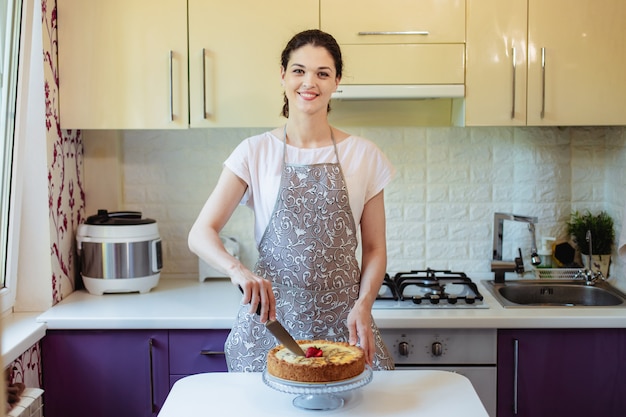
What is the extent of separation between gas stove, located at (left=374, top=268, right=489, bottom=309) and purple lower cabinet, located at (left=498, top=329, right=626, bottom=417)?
20cm

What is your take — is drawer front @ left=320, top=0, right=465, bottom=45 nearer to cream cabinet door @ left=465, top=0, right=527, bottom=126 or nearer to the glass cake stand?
cream cabinet door @ left=465, top=0, right=527, bottom=126

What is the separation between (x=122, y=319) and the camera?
2486 millimetres

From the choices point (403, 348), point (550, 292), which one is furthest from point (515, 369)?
point (550, 292)

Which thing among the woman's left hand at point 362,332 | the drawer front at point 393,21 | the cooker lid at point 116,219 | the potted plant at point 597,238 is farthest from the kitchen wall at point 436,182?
the woman's left hand at point 362,332

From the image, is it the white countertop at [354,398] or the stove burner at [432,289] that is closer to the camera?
the white countertop at [354,398]

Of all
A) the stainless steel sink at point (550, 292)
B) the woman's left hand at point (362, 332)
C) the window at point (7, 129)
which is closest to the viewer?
the woman's left hand at point (362, 332)

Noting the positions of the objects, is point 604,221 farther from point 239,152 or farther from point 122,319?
point 122,319

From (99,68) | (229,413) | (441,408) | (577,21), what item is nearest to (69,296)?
(99,68)

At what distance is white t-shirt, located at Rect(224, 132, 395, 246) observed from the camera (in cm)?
207

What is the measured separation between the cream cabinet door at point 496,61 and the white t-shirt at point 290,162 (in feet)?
2.49

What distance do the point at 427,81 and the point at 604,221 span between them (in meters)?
1.00

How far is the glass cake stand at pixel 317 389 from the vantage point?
141cm

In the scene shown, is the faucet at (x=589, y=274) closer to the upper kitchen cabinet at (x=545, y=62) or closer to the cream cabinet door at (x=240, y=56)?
the upper kitchen cabinet at (x=545, y=62)

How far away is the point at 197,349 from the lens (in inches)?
99.4
